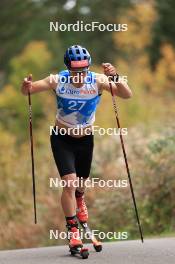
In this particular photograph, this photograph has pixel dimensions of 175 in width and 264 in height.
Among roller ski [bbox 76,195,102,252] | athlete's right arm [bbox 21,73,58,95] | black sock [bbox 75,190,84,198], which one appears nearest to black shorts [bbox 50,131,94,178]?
black sock [bbox 75,190,84,198]

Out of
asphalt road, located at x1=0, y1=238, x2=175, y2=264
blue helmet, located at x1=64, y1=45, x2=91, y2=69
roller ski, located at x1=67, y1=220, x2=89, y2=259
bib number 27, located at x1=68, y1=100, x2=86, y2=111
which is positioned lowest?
asphalt road, located at x1=0, y1=238, x2=175, y2=264

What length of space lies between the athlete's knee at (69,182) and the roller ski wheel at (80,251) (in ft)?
2.05

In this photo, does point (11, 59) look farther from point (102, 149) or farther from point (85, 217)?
point (85, 217)

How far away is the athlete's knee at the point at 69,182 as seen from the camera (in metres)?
9.26

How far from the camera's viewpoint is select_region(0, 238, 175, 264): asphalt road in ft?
28.8

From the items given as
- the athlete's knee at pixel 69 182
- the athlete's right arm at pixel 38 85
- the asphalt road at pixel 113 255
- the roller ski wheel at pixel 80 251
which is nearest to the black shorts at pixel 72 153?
the athlete's knee at pixel 69 182

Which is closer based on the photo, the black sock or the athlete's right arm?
the athlete's right arm

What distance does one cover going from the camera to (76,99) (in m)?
9.33

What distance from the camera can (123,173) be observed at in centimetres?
1614

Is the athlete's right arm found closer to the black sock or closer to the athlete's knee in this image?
the athlete's knee

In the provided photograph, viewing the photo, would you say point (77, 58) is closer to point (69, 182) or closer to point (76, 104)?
point (76, 104)

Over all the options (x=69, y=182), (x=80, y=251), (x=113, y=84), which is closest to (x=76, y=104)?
(x=113, y=84)

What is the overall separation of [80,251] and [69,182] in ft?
2.43

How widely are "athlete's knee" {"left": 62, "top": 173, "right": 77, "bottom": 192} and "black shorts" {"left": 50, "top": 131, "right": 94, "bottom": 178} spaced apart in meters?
0.05
